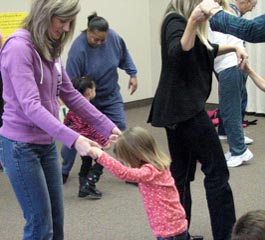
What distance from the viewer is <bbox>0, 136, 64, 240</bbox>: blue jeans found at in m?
1.90

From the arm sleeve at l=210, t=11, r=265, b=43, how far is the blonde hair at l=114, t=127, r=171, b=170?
0.58 m

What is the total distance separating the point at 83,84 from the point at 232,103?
1.25 m

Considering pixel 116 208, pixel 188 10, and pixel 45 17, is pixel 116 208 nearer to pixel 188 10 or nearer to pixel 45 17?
pixel 188 10

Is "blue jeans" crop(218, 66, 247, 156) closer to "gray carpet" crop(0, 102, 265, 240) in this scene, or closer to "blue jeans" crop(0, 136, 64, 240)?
"gray carpet" crop(0, 102, 265, 240)

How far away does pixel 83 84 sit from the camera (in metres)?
3.50

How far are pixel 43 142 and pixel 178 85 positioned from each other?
2.40ft

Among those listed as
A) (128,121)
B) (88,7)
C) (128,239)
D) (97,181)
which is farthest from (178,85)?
(88,7)

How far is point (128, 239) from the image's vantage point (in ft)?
9.34

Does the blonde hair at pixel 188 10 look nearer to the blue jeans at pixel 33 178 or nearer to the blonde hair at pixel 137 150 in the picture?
the blonde hair at pixel 137 150

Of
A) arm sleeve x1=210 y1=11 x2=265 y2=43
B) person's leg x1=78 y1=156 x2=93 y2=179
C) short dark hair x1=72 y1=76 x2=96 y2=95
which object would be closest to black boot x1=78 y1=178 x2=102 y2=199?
person's leg x1=78 y1=156 x2=93 y2=179

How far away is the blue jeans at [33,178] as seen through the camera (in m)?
1.90

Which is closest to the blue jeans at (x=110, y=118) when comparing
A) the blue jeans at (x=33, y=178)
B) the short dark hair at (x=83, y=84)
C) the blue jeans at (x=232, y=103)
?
the short dark hair at (x=83, y=84)

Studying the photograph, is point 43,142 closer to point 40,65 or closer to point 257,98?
point 40,65

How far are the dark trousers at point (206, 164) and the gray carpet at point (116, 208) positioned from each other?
0.31 meters
